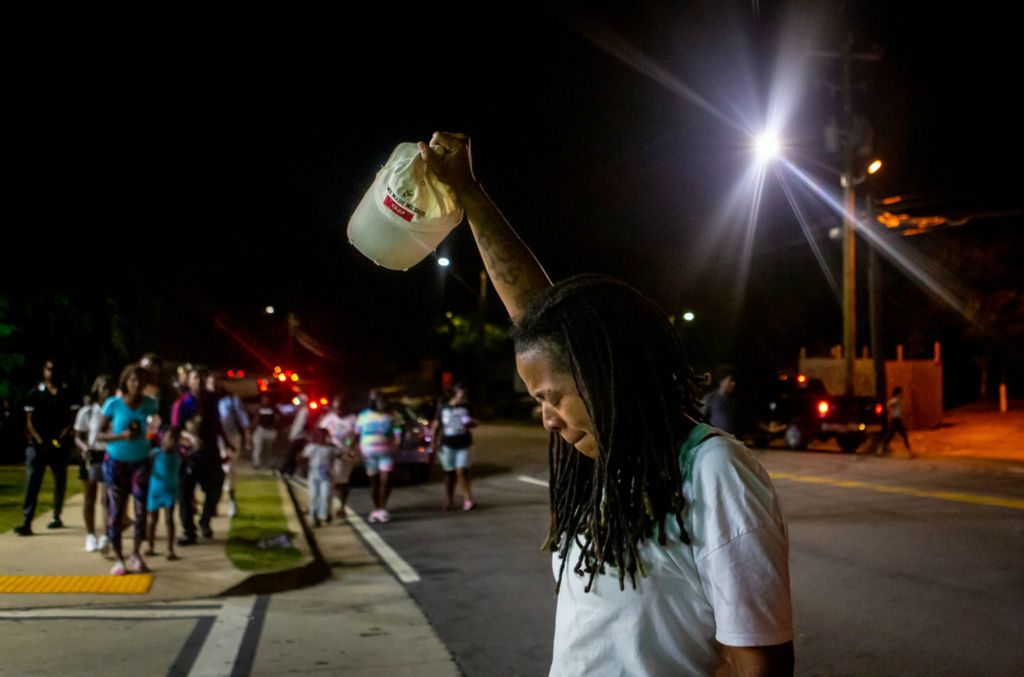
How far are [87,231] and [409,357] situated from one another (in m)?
37.9

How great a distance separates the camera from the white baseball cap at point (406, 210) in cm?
256

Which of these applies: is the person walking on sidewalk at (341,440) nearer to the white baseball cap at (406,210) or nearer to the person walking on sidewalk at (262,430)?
the person walking on sidewalk at (262,430)

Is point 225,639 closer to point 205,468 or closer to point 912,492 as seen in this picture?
point 205,468

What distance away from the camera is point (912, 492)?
1371cm

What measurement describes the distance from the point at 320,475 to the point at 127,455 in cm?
406

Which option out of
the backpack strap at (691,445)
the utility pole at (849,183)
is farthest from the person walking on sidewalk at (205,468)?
the utility pole at (849,183)

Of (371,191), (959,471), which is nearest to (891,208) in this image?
(959,471)

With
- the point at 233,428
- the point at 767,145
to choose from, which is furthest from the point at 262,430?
the point at 767,145

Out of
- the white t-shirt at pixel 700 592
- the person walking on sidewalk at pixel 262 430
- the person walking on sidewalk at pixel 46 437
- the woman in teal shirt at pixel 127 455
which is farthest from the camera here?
the person walking on sidewalk at pixel 262 430

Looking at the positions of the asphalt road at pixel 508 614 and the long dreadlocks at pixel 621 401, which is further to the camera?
the asphalt road at pixel 508 614

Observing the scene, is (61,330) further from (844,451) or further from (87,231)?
(844,451)

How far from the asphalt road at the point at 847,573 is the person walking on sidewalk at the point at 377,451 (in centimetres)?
38

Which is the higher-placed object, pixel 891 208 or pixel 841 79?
pixel 841 79

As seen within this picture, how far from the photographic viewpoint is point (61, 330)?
15.6 m
